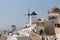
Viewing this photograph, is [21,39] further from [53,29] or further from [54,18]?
[54,18]

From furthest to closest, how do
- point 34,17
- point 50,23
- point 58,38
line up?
point 34,17 → point 50,23 → point 58,38

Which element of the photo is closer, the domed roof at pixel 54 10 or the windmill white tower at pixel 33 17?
the domed roof at pixel 54 10

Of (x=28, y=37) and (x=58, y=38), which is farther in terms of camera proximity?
(x=28, y=37)

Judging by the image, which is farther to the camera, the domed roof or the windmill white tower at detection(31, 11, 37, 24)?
the windmill white tower at detection(31, 11, 37, 24)

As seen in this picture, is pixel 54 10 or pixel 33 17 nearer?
pixel 54 10

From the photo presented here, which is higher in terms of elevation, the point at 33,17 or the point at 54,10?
the point at 54,10

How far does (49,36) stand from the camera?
21219 millimetres

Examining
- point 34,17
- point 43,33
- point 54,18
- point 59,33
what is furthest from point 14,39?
point 34,17

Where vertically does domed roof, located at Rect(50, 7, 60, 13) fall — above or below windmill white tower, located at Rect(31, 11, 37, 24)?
above

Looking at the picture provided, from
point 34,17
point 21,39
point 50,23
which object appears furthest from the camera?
point 34,17

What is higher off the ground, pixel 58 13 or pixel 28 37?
pixel 58 13

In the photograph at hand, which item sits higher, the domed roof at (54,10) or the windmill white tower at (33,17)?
the domed roof at (54,10)

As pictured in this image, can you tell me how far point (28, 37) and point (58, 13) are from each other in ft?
21.0

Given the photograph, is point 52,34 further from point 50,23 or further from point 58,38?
point 50,23
